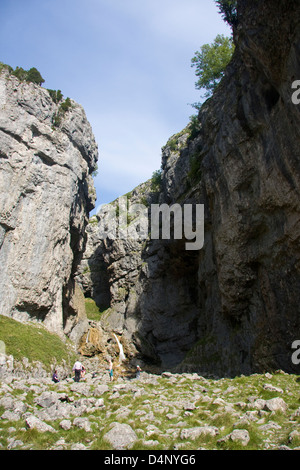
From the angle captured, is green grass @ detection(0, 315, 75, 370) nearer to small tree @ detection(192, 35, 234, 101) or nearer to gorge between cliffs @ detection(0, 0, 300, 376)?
gorge between cliffs @ detection(0, 0, 300, 376)

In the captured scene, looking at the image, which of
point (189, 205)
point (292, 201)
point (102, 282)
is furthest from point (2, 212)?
point (102, 282)

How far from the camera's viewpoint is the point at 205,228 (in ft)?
106

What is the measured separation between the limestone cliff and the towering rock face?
12984mm

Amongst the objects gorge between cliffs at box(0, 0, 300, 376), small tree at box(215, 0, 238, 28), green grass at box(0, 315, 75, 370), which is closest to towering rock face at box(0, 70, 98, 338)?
gorge between cliffs at box(0, 0, 300, 376)

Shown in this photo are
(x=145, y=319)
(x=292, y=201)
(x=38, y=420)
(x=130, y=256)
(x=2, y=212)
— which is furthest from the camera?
(x=130, y=256)

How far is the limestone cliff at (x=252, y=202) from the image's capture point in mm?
17359

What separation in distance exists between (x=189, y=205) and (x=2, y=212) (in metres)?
18.2

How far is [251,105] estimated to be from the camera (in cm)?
2217

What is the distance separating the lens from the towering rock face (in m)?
29.3

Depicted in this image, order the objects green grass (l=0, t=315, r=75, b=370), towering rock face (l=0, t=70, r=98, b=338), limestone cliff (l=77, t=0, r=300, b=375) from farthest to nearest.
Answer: towering rock face (l=0, t=70, r=98, b=338)
green grass (l=0, t=315, r=75, b=370)
limestone cliff (l=77, t=0, r=300, b=375)

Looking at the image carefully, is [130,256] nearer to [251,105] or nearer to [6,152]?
[6,152]

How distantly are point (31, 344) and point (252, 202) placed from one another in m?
18.8

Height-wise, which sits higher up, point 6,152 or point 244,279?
point 6,152

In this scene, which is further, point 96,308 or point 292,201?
point 96,308
